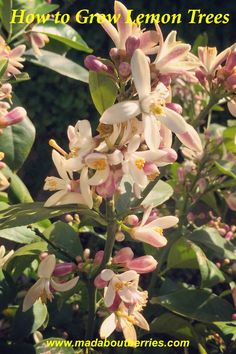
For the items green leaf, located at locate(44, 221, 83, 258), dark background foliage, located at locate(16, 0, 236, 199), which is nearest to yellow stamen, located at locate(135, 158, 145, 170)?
green leaf, located at locate(44, 221, 83, 258)

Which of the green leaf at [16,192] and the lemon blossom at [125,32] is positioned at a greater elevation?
the lemon blossom at [125,32]

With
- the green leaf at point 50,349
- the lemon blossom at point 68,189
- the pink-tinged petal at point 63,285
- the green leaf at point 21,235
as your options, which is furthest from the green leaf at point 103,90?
the green leaf at point 50,349

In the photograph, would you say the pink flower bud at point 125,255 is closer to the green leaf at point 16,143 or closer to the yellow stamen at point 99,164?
the yellow stamen at point 99,164

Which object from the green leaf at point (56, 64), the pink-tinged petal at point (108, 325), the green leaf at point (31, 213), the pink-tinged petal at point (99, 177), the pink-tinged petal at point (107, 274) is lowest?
the pink-tinged petal at point (108, 325)

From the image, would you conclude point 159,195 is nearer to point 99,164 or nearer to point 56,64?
point 99,164

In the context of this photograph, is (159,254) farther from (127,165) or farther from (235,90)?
(127,165)

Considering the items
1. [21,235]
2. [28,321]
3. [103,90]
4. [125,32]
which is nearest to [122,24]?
[125,32]
